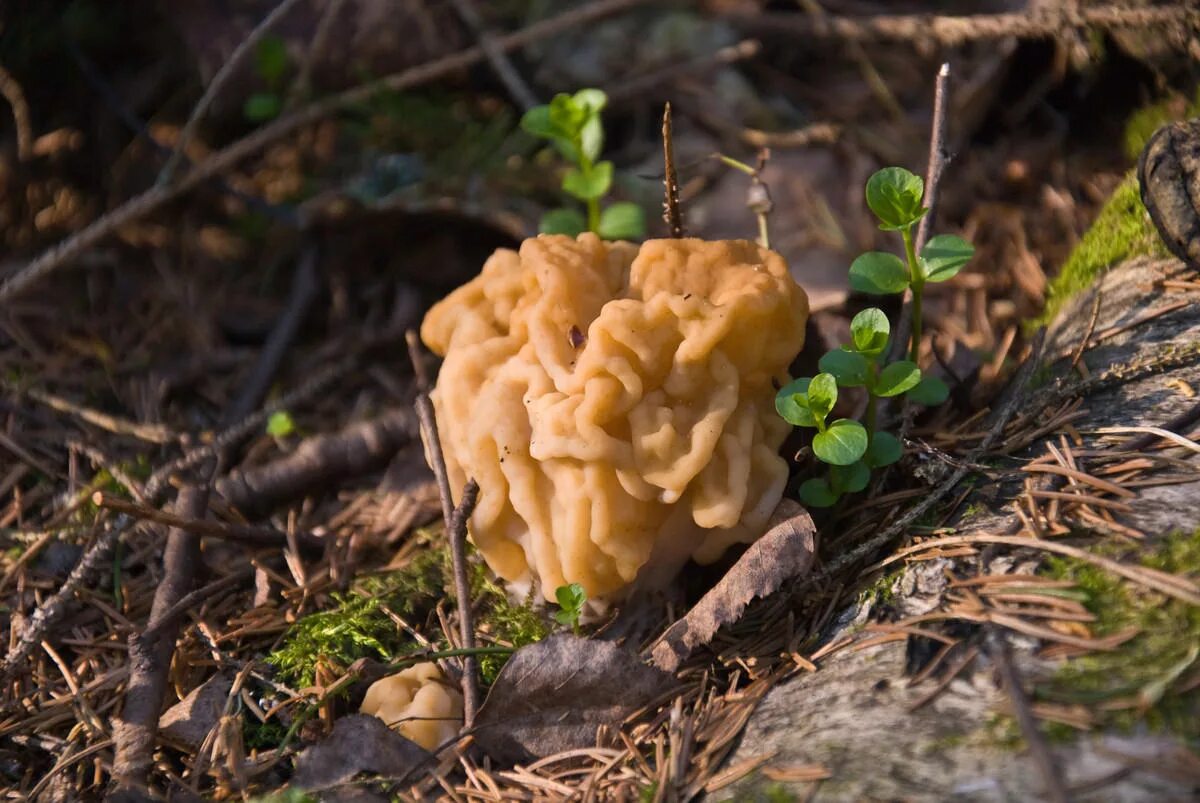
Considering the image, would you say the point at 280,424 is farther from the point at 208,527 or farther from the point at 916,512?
the point at 916,512

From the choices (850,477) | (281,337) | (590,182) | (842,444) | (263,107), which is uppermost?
(263,107)

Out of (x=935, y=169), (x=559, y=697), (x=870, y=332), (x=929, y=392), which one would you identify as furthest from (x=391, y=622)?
(x=935, y=169)

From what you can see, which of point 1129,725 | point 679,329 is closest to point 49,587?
point 679,329

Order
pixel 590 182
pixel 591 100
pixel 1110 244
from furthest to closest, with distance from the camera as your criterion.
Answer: pixel 590 182
pixel 591 100
pixel 1110 244

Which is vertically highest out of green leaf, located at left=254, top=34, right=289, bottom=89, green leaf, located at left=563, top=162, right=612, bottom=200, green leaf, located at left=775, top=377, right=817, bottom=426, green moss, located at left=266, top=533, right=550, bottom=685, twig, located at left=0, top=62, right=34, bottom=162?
twig, located at left=0, top=62, right=34, bottom=162

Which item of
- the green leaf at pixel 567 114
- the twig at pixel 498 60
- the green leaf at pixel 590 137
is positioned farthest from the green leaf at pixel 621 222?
the twig at pixel 498 60

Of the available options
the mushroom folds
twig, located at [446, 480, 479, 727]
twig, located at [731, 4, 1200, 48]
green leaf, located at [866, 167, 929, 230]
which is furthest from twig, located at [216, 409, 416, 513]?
twig, located at [731, 4, 1200, 48]

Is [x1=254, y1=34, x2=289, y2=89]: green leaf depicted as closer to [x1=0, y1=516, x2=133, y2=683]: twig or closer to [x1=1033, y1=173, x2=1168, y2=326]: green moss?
[x1=0, y1=516, x2=133, y2=683]: twig

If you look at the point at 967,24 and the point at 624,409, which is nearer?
the point at 624,409
